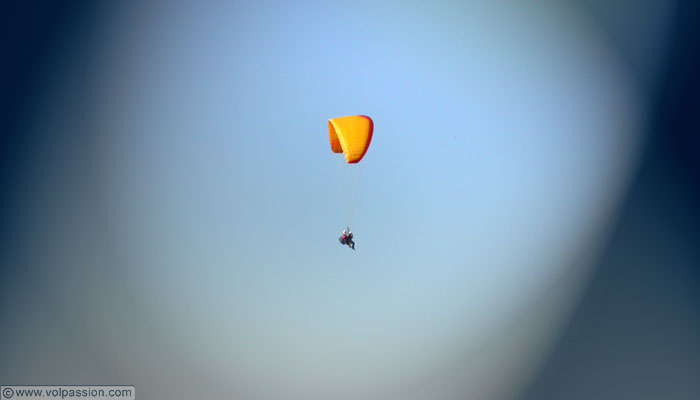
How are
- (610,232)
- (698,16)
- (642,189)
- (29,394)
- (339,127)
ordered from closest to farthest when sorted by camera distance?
(339,127)
(698,16)
(29,394)
(642,189)
(610,232)

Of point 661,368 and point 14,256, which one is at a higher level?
point 14,256

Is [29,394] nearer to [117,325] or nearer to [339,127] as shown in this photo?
[117,325]

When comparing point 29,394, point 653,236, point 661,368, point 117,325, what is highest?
point 117,325

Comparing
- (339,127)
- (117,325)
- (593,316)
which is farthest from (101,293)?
(593,316)

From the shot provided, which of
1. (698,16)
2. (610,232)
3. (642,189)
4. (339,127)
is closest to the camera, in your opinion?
(339,127)

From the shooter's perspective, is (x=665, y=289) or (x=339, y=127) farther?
(x=665, y=289)

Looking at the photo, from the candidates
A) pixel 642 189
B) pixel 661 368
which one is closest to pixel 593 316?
pixel 661 368
